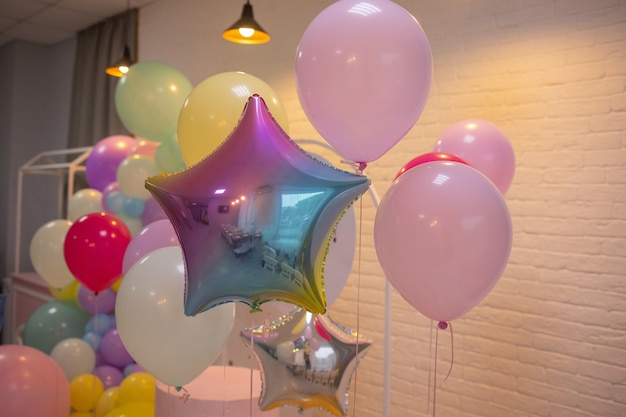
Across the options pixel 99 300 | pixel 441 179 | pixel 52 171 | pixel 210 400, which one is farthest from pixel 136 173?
pixel 52 171

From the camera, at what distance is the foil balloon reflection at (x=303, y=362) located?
5.97ft

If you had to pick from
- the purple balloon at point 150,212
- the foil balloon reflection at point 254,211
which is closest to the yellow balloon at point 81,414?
the purple balloon at point 150,212

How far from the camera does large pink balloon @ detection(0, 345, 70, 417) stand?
2033 mm

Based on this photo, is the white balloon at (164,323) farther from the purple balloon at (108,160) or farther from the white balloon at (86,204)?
the white balloon at (86,204)

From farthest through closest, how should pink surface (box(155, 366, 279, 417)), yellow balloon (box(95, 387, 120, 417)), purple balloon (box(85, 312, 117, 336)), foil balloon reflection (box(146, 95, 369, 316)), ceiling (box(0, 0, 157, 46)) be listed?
ceiling (box(0, 0, 157, 46)) < purple balloon (box(85, 312, 117, 336)) < yellow balloon (box(95, 387, 120, 417)) < pink surface (box(155, 366, 279, 417)) < foil balloon reflection (box(146, 95, 369, 316))

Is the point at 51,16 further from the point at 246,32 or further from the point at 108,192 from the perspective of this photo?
the point at 246,32

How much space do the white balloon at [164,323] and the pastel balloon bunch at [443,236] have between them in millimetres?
523

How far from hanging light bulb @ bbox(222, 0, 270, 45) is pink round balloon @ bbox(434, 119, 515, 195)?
1.18 meters

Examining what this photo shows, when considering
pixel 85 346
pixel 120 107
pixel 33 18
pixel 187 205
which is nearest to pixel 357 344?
pixel 187 205

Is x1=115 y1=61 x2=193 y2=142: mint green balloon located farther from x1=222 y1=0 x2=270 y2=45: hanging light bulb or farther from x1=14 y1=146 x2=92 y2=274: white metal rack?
x1=14 y1=146 x2=92 y2=274: white metal rack

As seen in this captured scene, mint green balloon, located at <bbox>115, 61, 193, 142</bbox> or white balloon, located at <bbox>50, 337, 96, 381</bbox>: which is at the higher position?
mint green balloon, located at <bbox>115, 61, 193, 142</bbox>

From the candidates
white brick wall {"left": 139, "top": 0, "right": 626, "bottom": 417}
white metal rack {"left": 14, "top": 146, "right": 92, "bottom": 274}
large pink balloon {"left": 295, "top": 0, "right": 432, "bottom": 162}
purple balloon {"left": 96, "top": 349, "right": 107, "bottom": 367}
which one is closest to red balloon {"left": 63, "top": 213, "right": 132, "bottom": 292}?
purple balloon {"left": 96, "top": 349, "right": 107, "bottom": 367}

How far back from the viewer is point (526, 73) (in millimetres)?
2580

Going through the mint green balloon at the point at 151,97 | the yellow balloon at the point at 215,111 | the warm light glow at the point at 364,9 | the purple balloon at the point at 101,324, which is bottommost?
the purple balloon at the point at 101,324
